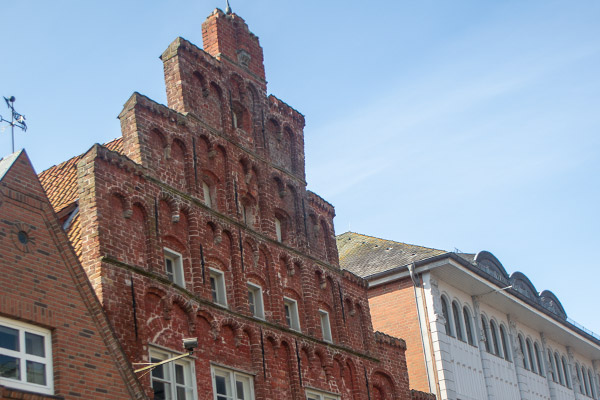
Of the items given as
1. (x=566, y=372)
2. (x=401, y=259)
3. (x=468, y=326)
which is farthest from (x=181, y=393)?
(x=566, y=372)

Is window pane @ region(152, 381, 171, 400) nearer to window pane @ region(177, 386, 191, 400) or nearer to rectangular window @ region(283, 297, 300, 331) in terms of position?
window pane @ region(177, 386, 191, 400)

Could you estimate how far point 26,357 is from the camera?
1463 centimetres

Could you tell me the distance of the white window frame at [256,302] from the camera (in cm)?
2261

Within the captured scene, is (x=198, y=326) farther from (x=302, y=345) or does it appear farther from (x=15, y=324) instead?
(x=15, y=324)

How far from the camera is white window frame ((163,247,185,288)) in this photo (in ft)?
66.4

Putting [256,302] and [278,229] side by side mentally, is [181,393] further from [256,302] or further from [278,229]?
[278,229]

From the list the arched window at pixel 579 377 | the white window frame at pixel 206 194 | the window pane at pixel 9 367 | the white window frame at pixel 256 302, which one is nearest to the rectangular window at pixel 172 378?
the white window frame at pixel 256 302

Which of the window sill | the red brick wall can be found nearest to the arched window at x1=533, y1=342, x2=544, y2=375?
the red brick wall

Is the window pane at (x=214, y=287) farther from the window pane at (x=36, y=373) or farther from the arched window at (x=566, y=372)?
the arched window at (x=566, y=372)

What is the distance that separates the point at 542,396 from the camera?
37.6 metres

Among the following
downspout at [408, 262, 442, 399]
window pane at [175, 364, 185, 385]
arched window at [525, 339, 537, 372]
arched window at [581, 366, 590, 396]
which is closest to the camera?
window pane at [175, 364, 185, 385]

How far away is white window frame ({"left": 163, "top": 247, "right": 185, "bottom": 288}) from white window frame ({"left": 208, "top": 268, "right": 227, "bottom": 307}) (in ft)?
3.16

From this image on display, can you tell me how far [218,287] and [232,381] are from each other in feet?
7.21

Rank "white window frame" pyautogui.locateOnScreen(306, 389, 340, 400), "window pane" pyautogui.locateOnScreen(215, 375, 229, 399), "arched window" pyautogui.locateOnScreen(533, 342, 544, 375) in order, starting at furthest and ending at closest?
"arched window" pyautogui.locateOnScreen(533, 342, 544, 375) → "white window frame" pyautogui.locateOnScreen(306, 389, 340, 400) → "window pane" pyautogui.locateOnScreen(215, 375, 229, 399)
